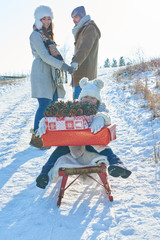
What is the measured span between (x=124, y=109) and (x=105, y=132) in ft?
13.8

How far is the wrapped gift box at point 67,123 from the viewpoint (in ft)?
7.25

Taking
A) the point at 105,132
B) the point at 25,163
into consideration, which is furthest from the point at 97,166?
the point at 25,163

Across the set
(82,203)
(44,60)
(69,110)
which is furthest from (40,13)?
(82,203)

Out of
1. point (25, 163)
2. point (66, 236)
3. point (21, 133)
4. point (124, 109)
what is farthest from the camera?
point (124, 109)

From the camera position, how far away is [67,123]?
223 cm

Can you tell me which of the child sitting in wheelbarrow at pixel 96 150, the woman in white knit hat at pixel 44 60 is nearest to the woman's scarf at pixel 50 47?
the woman in white knit hat at pixel 44 60

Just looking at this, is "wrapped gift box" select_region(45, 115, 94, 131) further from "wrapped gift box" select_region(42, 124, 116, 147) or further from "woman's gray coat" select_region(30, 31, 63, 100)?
"woman's gray coat" select_region(30, 31, 63, 100)

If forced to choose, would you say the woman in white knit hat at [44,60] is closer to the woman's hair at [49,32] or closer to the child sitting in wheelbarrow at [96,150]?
the woman's hair at [49,32]

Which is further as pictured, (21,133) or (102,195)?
(21,133)

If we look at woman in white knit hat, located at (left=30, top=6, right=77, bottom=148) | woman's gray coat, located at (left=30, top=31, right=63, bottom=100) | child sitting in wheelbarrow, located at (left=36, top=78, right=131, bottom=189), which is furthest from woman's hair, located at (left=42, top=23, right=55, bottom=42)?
child sitting in wheelbarrow, located at (left=36, top=78, right=131, bottom=189)

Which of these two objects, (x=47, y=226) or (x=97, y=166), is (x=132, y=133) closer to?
(x=97, y=166)

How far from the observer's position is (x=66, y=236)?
1775mm

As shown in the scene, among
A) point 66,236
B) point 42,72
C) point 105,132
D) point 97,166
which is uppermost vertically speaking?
point 42,72

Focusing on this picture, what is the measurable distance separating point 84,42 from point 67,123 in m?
1.61
